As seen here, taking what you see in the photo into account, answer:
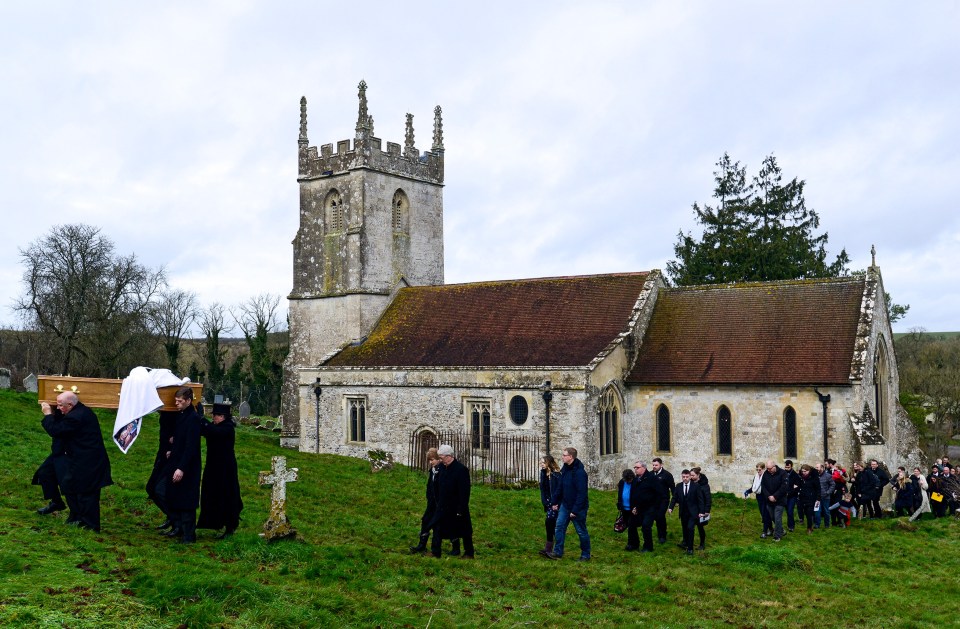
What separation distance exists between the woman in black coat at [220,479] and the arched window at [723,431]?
18.1m

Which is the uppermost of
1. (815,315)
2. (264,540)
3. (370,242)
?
(370,242)

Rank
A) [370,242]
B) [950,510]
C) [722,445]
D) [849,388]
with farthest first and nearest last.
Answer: [370,242] → [722,445] → [849,388] → [950,510]

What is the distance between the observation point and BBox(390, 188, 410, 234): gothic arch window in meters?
37.3

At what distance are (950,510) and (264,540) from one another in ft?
61.3

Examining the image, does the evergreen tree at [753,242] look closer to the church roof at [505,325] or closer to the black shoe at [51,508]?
the church roof at [505,325]

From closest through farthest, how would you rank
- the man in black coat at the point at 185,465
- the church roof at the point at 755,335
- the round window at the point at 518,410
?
1. the man in black coat at the point at 185,465
2. the church roof at the point at 755,335
3. the round window at the point at 518,410

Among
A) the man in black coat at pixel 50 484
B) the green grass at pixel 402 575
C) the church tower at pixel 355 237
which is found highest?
the church tower at pixel 355 237

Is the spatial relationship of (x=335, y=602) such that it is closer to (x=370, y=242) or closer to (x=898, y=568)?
(x=898, y=568)

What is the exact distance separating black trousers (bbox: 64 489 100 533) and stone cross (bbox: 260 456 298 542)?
2252mm

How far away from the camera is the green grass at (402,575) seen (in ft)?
31.3

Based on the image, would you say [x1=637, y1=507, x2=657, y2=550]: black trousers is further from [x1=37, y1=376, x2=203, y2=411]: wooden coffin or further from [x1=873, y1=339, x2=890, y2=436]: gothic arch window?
[x1=873, y1=339, x2=890, y2=436]: gothic arch window

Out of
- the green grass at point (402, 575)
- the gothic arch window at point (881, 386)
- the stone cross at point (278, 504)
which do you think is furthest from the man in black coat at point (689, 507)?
the gothic arch window at point (881, 386)

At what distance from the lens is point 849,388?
2517cm

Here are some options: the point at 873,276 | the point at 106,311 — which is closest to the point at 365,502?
the point at 873,276
